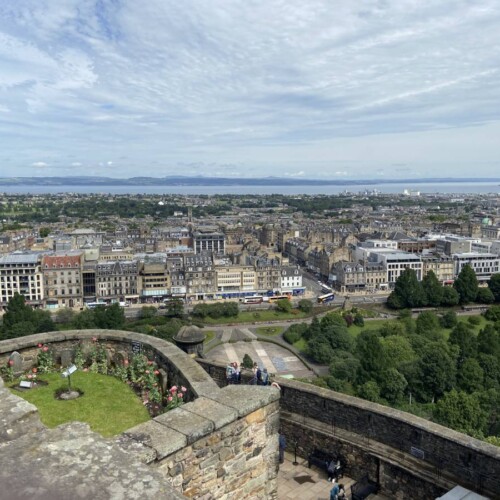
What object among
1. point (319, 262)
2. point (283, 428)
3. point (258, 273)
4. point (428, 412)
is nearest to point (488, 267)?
point (319, 262)

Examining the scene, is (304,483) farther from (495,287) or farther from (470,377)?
(495,287)

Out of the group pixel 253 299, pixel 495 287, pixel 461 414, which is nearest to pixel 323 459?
pixel 461 414

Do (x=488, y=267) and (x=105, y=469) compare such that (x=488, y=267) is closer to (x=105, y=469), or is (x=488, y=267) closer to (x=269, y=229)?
(x=269, y=229)

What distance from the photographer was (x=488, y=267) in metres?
84.0

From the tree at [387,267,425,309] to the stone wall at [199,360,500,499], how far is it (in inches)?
2340

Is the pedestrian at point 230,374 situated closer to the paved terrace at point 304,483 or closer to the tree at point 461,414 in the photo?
the paved terrace at point 304,483

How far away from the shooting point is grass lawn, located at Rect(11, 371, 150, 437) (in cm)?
718

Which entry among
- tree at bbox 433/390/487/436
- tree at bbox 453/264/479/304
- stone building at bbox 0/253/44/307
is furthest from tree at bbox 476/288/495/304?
stone building at bbox 0/253/44/307

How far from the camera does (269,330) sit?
181 feet

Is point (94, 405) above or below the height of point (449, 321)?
above

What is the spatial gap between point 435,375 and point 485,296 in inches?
1604

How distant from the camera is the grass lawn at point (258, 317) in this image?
195 feet

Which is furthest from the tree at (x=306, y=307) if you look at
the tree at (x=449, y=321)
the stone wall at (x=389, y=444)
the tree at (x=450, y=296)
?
the stone wall at (x=389, y=444)

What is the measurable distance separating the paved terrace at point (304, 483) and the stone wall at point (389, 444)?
269 millimetres
